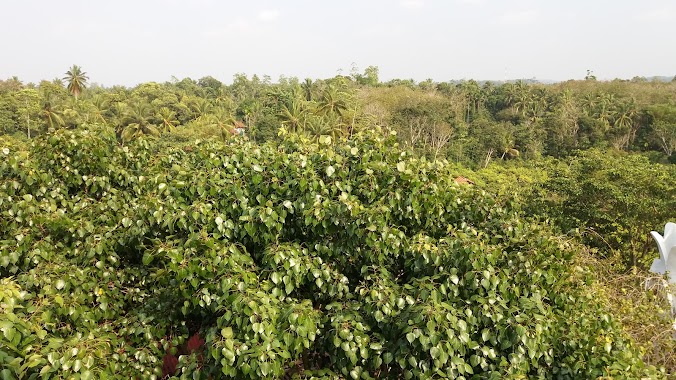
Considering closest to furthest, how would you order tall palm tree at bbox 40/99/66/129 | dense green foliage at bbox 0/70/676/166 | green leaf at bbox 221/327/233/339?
green leaf at bbox 221/327/233/339, dense green foliage at bbox 0/70/676/166, tall palm tree at bbox 40/99/66/129

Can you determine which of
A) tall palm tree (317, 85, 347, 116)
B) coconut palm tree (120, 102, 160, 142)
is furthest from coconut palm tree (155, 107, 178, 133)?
tall palm tree (317, 85, 347, 116)

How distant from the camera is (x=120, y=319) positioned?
3922 millimetres

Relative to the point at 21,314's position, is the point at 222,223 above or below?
above

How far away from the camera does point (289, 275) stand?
3482mm

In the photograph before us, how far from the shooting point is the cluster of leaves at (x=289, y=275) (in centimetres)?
312

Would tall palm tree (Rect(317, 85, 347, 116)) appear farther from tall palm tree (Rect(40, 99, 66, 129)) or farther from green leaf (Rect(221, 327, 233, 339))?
green leaf (Rect(221, 327, 233, 339))

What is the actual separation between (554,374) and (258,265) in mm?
2606

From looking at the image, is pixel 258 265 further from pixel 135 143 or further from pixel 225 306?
pixel 135 143

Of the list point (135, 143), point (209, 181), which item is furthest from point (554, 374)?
point (135, 143)

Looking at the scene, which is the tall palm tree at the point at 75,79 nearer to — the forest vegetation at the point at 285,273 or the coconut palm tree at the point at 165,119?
the coconut palm tree at the point at 165,119

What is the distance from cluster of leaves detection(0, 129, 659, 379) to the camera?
123 inches

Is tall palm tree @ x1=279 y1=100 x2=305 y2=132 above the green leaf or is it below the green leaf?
above

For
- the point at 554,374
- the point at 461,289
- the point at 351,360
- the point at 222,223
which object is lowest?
the point at 554,374

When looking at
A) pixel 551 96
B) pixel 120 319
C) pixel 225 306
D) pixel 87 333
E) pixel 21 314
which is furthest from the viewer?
pixel 551 96
